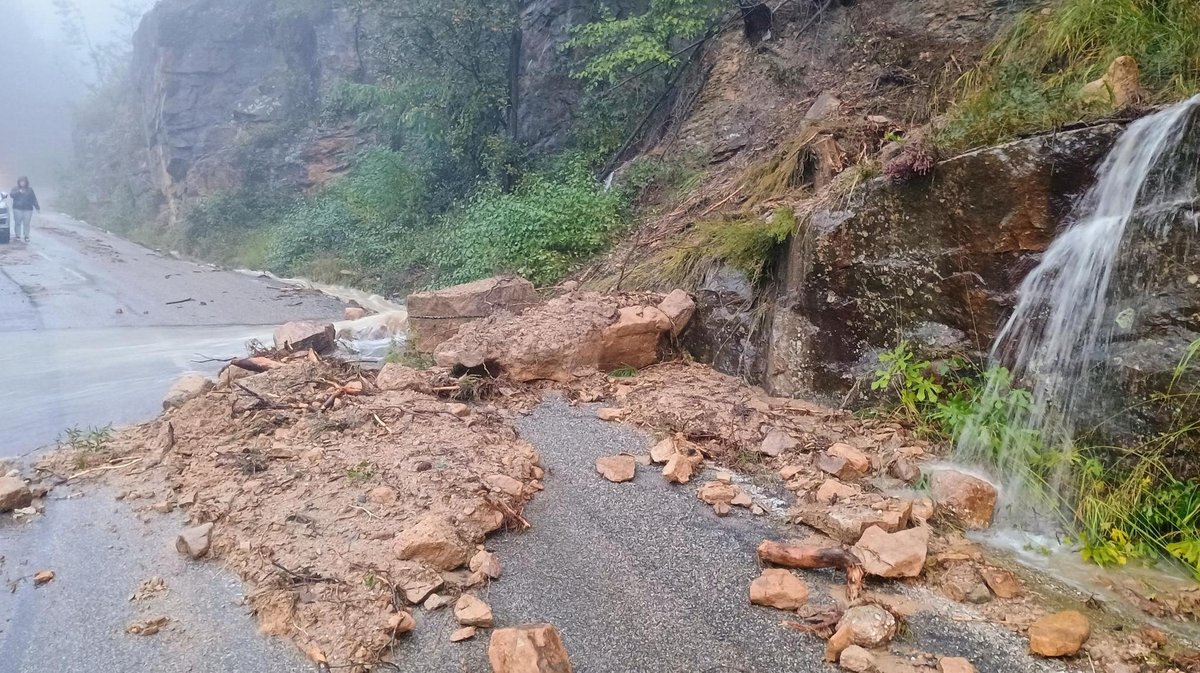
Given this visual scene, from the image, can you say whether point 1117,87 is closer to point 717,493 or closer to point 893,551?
point 893,551

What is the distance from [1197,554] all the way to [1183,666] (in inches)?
27.4

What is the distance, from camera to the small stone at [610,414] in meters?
5.15

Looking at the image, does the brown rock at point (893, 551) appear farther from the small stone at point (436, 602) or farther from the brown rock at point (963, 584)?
the small stone at point (436, 602)

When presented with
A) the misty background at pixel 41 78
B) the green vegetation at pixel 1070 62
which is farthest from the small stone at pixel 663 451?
the misty background at pixel 41 78

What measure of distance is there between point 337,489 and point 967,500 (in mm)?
3216

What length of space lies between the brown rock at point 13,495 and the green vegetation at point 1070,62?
5850 mm

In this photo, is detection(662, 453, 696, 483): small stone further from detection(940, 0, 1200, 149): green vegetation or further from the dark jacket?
the dark jacket

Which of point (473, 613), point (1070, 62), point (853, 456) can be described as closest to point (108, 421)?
point (473, 613)

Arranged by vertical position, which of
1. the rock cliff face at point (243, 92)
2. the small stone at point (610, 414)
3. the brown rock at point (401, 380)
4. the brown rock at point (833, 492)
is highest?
the rock cliff face at point (243, 92)

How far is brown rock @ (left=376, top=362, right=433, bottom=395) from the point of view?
18.2ft

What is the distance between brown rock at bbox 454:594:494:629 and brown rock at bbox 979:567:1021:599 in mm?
2057

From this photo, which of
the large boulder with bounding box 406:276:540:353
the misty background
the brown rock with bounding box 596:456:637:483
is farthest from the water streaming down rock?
the misty background

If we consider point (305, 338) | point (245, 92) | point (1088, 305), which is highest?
point (245, 92)

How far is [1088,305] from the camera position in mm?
3871
